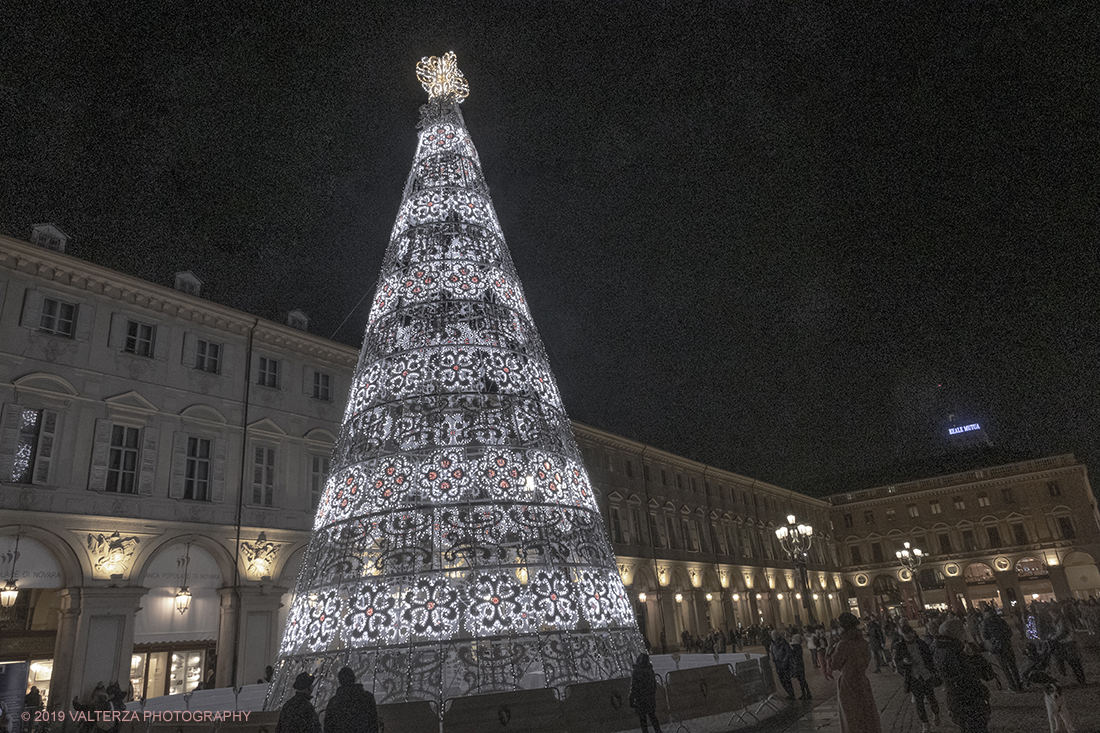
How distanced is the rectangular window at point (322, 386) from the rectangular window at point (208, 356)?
3309mm

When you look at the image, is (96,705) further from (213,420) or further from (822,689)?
(822,689)

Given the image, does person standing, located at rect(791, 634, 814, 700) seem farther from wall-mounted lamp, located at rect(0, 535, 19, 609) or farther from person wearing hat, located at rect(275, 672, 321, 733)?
wall-mounted lamp, located at rect(0, 535, 19, 609)

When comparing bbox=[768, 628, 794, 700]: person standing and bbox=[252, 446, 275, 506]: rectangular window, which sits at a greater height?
bbox=[252, 446, 275, 506]: rectangular window

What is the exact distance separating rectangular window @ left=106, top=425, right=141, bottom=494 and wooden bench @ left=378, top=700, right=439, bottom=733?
14648mm

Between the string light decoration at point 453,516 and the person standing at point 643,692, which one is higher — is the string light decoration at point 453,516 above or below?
above

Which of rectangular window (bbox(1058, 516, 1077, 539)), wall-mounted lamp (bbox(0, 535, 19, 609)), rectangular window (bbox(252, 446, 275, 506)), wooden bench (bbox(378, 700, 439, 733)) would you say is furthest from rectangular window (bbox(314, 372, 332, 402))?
rectangular window (bbox(1058, 516, 1077, 539))

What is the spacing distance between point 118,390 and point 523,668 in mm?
16193

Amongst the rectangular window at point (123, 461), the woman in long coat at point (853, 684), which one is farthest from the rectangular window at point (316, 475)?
the woman in long coat at point (853, 684)

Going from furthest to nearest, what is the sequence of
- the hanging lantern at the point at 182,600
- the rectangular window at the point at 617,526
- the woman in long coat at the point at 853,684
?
1. the rectangular window at the point at 617,526
2. the hanging lantern at the point at 182,600
3. the woman in long coat at the point at 853,684

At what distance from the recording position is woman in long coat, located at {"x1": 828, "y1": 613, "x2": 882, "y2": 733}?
468 centimetres

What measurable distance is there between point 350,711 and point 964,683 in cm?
509

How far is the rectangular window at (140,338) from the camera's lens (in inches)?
703

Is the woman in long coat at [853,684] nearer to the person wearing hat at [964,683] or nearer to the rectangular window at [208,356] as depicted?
the person wearing hat at [964,683]

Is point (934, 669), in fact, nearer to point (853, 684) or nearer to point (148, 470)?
point (853, 684)
